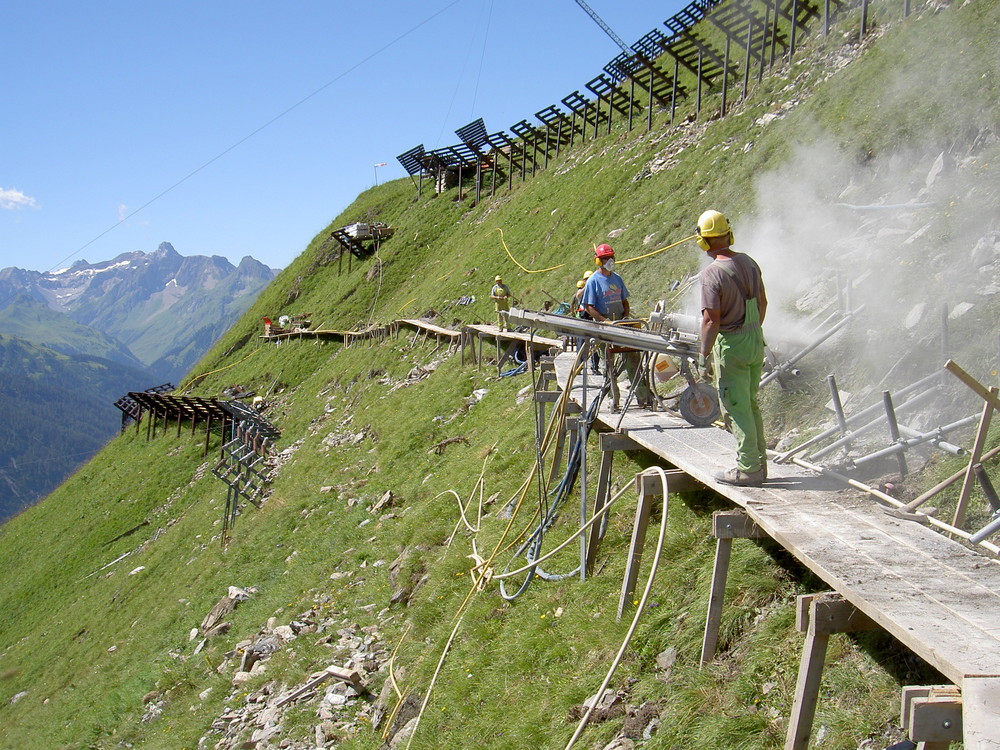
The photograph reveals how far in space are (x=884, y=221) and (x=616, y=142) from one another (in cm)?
2209

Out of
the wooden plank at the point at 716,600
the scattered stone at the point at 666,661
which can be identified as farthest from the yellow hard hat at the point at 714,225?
the scattered stone at the point at 666,661

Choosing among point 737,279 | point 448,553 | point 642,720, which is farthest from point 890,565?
point 448,553

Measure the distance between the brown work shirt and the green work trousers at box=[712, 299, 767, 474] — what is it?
0.07 meters

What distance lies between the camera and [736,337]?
5598mm

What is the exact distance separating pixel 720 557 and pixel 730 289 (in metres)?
2.03

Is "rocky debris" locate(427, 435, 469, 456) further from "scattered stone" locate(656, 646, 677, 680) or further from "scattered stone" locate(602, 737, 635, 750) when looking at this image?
"scattered stone" locate(602, 737, 635, 750)

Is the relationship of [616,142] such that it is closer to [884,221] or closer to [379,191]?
[884,221]

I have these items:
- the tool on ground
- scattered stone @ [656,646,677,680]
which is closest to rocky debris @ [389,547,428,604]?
the tool on ground

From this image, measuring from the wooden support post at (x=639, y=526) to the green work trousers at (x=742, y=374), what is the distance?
0.77m

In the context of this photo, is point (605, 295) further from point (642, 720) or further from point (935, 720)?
point (935, 720)

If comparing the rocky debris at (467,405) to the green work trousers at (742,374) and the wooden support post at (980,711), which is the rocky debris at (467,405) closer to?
the green work trousers at (742,374)

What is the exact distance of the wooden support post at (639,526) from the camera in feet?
19.7

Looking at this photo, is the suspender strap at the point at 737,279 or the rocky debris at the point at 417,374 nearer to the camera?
the suspender strap at the point at 737,279

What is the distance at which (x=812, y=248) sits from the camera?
11008 mm
